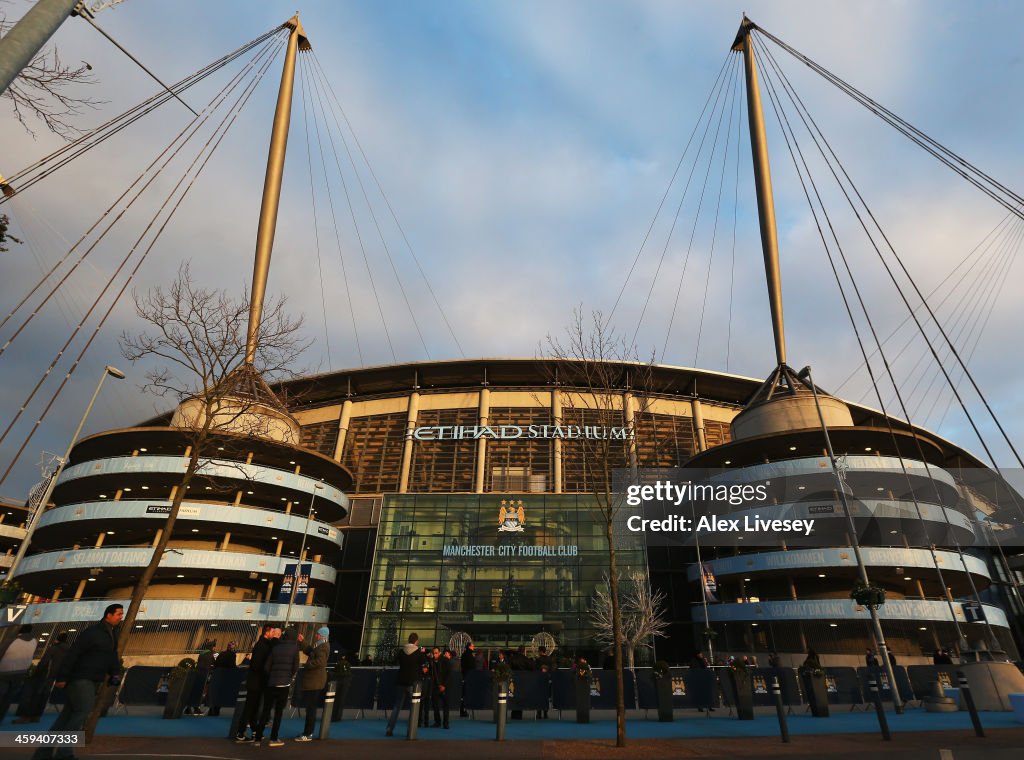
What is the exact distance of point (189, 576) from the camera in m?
38.8

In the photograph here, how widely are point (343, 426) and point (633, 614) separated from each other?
1315 inches

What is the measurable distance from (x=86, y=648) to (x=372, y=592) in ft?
122

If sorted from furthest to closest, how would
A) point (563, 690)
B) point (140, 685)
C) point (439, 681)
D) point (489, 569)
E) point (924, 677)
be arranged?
point (489, 569)
point (924, 677)
point (140, 685)
point (563, 690)
point (439, 681)

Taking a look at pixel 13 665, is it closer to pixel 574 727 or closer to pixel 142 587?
pixel 142 587

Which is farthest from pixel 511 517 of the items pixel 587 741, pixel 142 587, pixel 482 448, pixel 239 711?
pixel 239 711

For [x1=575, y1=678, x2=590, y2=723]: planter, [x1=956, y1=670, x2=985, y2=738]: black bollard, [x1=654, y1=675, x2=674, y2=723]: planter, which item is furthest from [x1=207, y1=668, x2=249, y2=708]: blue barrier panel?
[x1=956, y1=670, x2=985, y2=738]: black bollard

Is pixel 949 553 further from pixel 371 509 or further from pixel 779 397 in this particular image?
pixel 371 509

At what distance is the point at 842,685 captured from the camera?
65.3 feet

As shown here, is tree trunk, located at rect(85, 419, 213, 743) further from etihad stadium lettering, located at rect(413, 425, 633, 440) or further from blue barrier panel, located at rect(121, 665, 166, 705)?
etihad stadium lettering, located at rect(413, 425, 633, 440)

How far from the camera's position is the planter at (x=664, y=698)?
15859 mm

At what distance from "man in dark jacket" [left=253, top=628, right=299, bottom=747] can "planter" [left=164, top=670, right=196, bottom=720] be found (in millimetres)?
6378

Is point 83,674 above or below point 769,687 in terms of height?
below

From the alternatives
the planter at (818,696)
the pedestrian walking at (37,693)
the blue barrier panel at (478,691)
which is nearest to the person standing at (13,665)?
the pedestrian walking at (37,693)

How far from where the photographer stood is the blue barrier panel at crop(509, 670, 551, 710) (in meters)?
16.0
